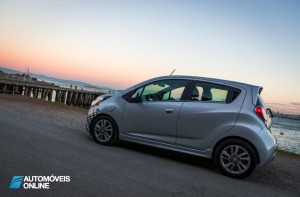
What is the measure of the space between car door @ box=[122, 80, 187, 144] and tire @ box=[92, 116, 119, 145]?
10.2 inches

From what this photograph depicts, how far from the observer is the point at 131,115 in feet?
24.2

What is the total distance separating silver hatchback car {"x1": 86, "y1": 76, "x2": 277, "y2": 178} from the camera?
6305mm

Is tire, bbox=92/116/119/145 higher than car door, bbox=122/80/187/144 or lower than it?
lower

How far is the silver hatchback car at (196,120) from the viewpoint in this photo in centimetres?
630

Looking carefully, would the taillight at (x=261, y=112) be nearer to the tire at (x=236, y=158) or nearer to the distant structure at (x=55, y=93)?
the tire at (x=236, y=158)

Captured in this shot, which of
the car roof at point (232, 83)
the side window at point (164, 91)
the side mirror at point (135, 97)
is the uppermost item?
the car roof at point (232, 83)

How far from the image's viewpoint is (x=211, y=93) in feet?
22.5

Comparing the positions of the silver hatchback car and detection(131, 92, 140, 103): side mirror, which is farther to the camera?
detection(131, 92, 140, 103): side mirror

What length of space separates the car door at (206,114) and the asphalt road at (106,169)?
593 mm

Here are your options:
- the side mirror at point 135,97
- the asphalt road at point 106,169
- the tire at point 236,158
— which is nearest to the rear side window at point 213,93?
the tire at point 236,158

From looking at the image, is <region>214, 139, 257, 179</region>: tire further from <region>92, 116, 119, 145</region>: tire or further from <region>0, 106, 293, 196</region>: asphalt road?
<region>92, 116, 119, 145</region>: tire

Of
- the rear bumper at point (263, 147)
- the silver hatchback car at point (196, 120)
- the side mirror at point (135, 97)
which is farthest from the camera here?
the side mirror at point (135, 97)

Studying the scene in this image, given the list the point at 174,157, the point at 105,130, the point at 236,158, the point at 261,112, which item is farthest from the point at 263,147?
the point at 105,130

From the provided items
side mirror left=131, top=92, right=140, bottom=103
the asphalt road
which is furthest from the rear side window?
the asphalt road
